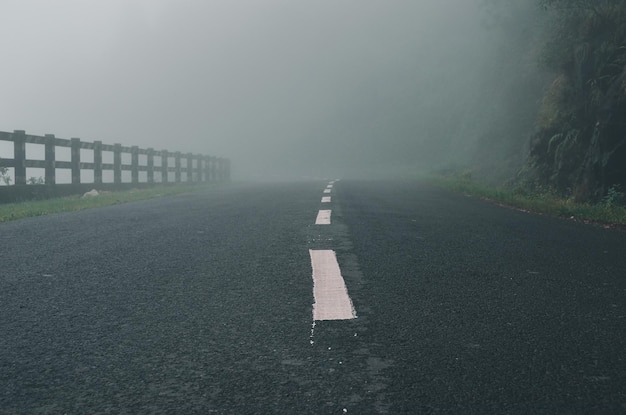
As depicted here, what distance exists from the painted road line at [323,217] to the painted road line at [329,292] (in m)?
2.62

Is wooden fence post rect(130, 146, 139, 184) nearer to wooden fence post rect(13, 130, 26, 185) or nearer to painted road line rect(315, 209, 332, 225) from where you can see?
wooden fence post rect(13, 130, 26, 185)

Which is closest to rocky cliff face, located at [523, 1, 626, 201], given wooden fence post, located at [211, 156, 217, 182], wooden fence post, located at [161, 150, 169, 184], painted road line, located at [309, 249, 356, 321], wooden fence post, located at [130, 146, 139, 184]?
painted road line, located at [309, 249, 356, 321]

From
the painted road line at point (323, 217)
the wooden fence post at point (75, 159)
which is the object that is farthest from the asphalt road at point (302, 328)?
the wooden fence post at point (75, 159)

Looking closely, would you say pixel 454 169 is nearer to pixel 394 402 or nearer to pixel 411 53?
pixel 394 402

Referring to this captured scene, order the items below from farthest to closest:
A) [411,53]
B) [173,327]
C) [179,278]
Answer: [411,53] → [179,278] → [173,327]

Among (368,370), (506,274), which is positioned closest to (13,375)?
(368,370)

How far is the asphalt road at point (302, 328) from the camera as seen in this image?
2.37m

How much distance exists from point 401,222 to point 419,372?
5762 millimetres

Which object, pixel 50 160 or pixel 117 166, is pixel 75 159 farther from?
pixel 117 166

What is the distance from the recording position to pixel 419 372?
2613 mm

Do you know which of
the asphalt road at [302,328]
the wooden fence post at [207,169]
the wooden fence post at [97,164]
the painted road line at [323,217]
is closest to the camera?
the asphalt road at [302,328]

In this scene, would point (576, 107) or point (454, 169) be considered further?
point (454, 169)

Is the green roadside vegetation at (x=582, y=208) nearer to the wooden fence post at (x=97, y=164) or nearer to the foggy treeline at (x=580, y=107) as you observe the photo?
the foggy treeline at (x=580, y=107)

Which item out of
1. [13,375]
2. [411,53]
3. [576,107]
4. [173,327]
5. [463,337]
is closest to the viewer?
[13,375]
